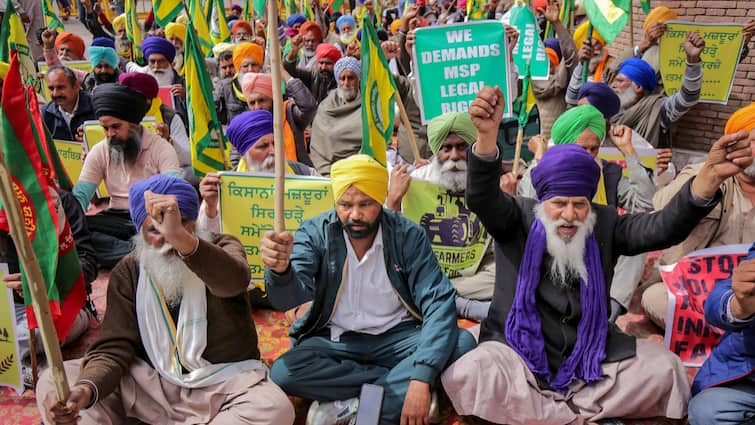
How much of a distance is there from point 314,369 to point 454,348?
70cm

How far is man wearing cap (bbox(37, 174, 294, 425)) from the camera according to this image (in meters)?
2.80

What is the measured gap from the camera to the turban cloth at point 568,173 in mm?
2967

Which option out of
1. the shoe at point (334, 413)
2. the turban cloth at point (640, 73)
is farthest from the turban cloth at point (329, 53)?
the shoe at point (334, 413)

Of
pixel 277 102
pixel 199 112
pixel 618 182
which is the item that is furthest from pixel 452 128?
pixel 277 102

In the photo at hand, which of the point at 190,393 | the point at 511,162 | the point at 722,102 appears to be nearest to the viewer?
the point at 190,393

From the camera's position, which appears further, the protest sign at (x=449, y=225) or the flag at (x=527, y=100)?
the flag at (x=527, y=100)

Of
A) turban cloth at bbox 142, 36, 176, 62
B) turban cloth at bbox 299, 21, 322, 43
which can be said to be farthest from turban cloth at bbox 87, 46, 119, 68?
turban cloth at bbox 299, 21, 322, 43

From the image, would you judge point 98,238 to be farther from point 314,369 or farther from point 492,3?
point 492,3

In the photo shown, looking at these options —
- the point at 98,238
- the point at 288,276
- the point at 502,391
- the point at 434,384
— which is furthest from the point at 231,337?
the point at 98,238

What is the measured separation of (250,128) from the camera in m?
4.57

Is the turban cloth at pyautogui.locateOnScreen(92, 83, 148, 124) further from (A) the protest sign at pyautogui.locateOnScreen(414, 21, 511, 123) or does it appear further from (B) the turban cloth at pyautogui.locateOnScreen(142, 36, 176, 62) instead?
(B) the turban cloth at pyautogui.locateOnScreen(142, 36, 176, 62)

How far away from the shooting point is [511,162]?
5.96m

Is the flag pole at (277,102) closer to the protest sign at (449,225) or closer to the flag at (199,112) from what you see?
the protest sign at (449,225)

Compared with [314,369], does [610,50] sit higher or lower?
higher
